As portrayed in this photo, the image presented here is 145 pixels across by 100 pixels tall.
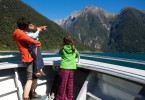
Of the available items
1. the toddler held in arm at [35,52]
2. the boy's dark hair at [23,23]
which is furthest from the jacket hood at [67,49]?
the boy's dark hair at [23,23]

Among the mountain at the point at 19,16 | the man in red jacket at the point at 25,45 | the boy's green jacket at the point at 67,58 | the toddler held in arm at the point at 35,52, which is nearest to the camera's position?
the man in red jacket at the point at 25,45

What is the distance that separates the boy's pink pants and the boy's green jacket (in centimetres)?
10

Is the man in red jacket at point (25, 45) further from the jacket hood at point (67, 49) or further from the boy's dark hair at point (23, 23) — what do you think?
the jacket hood at point (67, 49)

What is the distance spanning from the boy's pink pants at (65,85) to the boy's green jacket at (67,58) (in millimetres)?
102

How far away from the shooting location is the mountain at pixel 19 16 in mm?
134875

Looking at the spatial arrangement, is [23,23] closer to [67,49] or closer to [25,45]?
→ [25,45]

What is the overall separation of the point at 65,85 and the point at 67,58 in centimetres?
55

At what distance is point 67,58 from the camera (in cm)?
486

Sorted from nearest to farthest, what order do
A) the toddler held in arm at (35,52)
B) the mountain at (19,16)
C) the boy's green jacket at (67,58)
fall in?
the toddler held in arm at (35,52)
the boy's green jacket at (67,58)
the mountain at (19,16)

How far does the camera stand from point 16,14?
151 meters

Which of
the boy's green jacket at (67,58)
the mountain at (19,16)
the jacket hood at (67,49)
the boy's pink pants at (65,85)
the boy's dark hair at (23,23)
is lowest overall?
the boy's pink pants at (65,85)

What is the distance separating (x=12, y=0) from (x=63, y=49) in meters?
165

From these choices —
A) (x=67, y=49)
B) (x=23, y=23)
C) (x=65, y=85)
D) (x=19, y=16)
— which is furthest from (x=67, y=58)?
(x=19, y=16)

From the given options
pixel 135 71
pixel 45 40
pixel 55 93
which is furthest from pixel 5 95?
pixel 45 40
